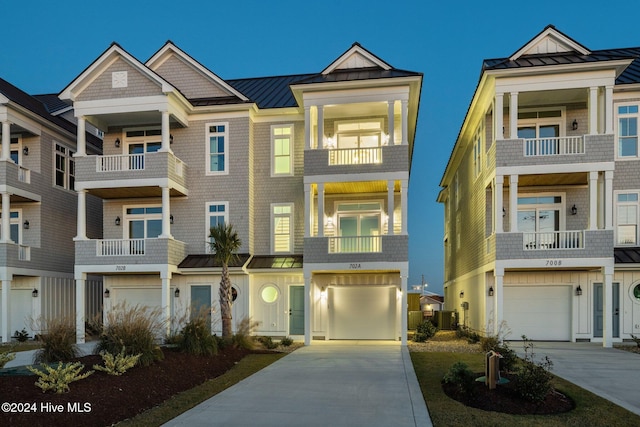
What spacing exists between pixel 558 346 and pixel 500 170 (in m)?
6.41

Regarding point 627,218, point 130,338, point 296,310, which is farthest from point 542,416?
point 627,218

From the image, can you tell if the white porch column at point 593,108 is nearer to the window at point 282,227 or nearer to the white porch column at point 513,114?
the white porch column at point 513,114

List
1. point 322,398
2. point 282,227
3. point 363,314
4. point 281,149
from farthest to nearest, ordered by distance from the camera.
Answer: point 281,149
point 282,227
point 363,314
point 322,398

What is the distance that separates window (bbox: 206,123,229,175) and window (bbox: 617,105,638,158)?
1555cm

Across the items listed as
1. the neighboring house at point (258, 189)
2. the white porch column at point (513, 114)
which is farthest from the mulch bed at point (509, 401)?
the white porch column at point (513, 114)

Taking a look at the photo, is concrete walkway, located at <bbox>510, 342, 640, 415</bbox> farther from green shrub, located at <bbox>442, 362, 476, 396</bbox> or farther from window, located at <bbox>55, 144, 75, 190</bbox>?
window, located at <bbox>55, 144, 75, 190</bbox>

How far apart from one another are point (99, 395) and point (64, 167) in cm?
1741

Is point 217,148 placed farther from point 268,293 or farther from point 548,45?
point 548,45

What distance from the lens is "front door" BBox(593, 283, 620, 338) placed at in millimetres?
16828

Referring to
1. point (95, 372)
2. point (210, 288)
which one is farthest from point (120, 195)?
point (95, 372)

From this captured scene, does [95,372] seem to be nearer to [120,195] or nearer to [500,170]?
[120,195]

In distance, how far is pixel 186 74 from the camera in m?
20.2

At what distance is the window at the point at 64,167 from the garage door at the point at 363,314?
45.4ft

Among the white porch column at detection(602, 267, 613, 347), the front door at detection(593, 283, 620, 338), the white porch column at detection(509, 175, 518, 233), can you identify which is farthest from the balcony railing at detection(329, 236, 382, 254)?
the front door at detection(593, 283, 620, 338)
